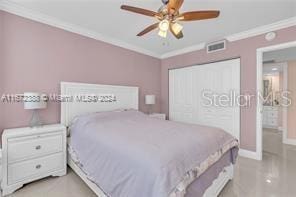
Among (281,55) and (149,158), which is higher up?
(281,55)

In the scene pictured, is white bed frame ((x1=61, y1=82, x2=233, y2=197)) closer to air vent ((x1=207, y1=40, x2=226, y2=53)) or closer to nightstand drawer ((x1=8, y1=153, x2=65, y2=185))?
nightstand drawer ((x1=8, y1=153, x2=65, y2=185))

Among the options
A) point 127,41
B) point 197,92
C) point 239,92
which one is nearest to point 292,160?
point 239,92

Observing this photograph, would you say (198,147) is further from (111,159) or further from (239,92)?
(239,92)

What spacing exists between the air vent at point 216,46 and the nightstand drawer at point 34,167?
3.69 m

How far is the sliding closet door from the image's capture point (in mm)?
3439

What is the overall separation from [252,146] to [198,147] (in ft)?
7.37

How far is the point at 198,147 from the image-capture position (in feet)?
5.32

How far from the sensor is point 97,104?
127 inches

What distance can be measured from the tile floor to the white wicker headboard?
98 centimetres

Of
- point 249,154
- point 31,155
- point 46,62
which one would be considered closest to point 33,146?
point 31,155

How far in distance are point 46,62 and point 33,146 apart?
1.39m

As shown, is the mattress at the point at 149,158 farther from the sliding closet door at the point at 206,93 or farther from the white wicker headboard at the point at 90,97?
the sliding closet door at the point at 206,93

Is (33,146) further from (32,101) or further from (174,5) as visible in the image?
(174,5)

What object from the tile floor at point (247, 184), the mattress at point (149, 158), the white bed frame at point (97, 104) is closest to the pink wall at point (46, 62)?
the white bed frame at point (97, 104)
